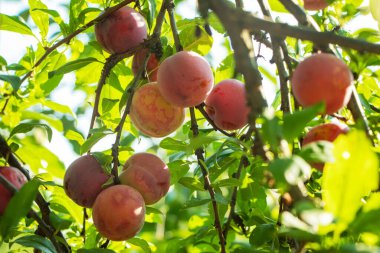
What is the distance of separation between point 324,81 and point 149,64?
0.76m

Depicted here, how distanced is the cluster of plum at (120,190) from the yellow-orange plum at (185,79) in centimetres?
17

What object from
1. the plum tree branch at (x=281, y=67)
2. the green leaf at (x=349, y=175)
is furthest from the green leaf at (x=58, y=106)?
the green leaf at (x=349, y=175)

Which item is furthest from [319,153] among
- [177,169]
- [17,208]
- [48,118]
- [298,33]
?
[48,118]

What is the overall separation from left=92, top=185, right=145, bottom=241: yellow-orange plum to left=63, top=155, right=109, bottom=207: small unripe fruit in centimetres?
5

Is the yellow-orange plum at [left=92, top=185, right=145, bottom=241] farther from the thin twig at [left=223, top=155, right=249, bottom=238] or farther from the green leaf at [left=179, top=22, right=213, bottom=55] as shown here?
the green leaf at [left=179, top=22, right=213, bottom=55]

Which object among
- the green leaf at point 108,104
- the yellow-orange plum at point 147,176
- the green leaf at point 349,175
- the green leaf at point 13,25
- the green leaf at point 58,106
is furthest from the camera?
the green leaf at point 58,106

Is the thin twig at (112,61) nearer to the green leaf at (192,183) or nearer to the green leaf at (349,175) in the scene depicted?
the green leaf at (192,183)

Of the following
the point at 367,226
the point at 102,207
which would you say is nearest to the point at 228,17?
the point at 367,226

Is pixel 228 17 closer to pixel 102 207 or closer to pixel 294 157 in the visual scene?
pixel 294 157

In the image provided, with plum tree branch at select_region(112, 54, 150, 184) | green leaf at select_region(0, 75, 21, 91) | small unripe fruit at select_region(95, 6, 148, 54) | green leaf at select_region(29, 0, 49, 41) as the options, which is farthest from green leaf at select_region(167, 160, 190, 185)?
green leaf at select_region(29, 0, 49, 41)

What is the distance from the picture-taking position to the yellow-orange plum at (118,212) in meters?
1.37

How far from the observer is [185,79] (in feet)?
→ 4.68

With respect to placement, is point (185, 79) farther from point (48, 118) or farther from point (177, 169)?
point (48, 118)

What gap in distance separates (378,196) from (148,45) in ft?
2.96
